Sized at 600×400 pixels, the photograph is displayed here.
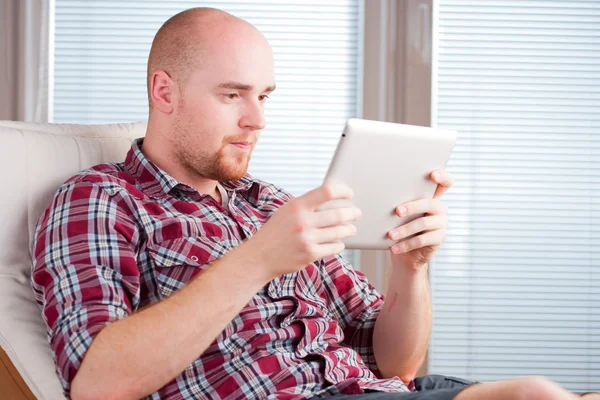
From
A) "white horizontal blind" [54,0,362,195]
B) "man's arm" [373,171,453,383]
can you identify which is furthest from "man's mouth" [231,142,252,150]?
"white horizontal blind" [54,0,362,195]

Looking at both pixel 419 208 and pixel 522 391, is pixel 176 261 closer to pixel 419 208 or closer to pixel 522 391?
pixel 419 208

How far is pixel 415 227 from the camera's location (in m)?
1.19

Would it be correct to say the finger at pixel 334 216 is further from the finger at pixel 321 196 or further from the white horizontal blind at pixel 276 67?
the white horizontal blind at pixel 276 67

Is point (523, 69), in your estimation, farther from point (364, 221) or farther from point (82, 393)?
point (82, 393)

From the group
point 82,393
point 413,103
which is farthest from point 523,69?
point 82,393

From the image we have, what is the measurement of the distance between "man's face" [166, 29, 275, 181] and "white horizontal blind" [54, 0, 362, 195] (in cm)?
106

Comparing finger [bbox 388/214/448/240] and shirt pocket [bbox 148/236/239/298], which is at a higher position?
finger [bbox 388/214/448/240]

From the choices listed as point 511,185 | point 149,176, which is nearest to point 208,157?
point 149,176

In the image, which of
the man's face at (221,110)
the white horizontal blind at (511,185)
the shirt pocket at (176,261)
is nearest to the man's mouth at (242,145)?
the man's face at (221,110)

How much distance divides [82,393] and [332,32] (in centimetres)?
176

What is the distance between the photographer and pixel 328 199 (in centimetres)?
97

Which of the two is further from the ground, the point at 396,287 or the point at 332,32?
the point at 332,32

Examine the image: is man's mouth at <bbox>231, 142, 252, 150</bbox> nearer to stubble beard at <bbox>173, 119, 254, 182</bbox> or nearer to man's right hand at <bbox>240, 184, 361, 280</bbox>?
stubble beard at <bbox>173, 119, 254, 182</bbox>

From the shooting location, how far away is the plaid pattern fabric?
1.04 m
